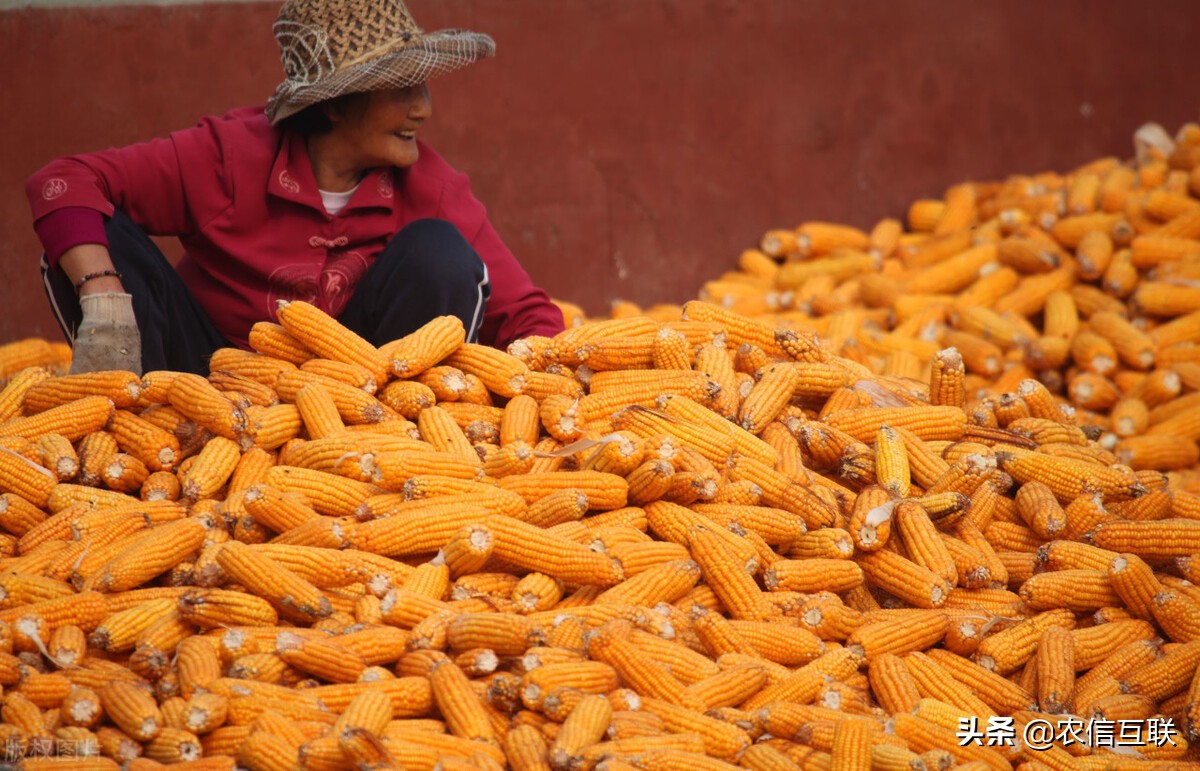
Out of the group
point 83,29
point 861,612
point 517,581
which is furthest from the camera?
point 83,29

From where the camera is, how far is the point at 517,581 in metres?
3.03

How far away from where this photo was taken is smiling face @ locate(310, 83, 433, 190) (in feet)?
13.5

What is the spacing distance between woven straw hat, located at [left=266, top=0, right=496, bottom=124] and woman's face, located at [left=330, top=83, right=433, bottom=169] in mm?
65

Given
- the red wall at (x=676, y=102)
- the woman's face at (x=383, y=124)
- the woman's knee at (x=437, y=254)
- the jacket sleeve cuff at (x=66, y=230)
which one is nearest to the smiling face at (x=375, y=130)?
the woman's face at (x=383, y=124)

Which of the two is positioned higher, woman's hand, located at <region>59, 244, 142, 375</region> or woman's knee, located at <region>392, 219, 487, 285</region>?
woman's knee, located at <region>392, 219, 487, 285</region>

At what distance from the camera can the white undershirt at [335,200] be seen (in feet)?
14.2

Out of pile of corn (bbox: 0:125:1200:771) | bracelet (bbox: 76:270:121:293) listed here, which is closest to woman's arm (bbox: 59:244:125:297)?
bracelet (bbox: 76:270:121:293)

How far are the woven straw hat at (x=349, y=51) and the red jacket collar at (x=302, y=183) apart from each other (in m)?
0.12

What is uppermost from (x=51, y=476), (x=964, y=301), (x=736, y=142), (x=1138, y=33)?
(x=1138, y=33)

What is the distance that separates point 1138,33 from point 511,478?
7.39 meters

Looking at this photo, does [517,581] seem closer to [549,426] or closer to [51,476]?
[549,426]

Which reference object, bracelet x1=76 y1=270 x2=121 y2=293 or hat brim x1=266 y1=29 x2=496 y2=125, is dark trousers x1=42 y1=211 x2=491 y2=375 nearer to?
bracelet x1=76 y1=270 x2=121 y2=293

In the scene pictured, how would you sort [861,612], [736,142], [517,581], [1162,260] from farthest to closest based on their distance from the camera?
1. [736,142]
2. [1162,260]
3. [861,612]
4. [517,581]

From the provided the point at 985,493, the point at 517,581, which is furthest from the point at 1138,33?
the point at 517,581
